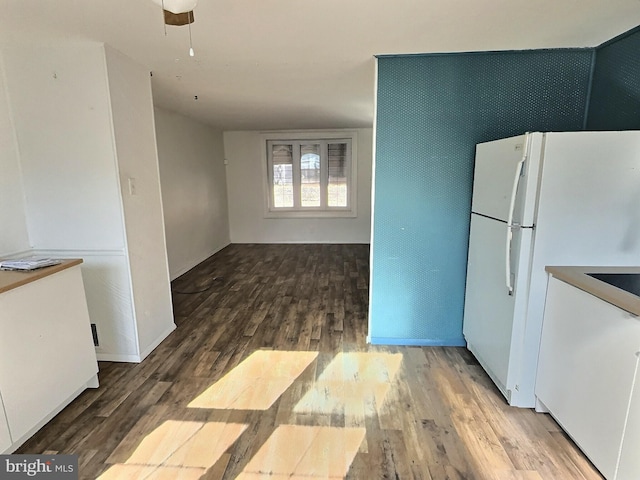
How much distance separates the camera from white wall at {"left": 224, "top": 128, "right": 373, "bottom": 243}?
22.1 feet

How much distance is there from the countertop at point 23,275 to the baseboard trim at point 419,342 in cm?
222

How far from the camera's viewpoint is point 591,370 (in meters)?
1.57

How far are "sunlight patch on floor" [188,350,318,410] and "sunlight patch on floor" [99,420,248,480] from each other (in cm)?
18

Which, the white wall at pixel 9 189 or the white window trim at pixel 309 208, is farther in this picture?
the white window trim at pixel 309 208

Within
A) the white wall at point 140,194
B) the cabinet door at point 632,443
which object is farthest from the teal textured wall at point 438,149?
the white wall at point 140,194

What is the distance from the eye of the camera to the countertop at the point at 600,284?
4.52 feet

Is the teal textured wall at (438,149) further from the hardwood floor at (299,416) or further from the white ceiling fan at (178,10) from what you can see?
the white ceiling fan at (178,10)

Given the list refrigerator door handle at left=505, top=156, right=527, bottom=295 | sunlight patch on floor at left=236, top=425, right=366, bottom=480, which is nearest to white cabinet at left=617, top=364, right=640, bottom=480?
refrigerator door handle at left=505, top=156, right=527, bottom=295

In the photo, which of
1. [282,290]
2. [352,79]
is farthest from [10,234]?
[352,79]

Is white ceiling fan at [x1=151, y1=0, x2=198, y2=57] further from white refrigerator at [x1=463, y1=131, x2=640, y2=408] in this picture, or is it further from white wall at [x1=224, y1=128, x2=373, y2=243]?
white wall at [x1=224, y1=128, x2=373, y2=243]

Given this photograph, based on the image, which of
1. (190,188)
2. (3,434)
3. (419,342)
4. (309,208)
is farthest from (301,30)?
(309,208)

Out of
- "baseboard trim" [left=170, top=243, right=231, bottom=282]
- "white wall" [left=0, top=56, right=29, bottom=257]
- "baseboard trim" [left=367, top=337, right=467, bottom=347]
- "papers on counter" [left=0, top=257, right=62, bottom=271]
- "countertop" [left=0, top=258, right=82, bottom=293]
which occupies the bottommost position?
"baseboard trim" [left=367, top=337, right=467, bottom=347]

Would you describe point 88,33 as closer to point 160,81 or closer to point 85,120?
point 85,120

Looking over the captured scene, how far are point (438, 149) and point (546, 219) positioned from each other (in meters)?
0.98
